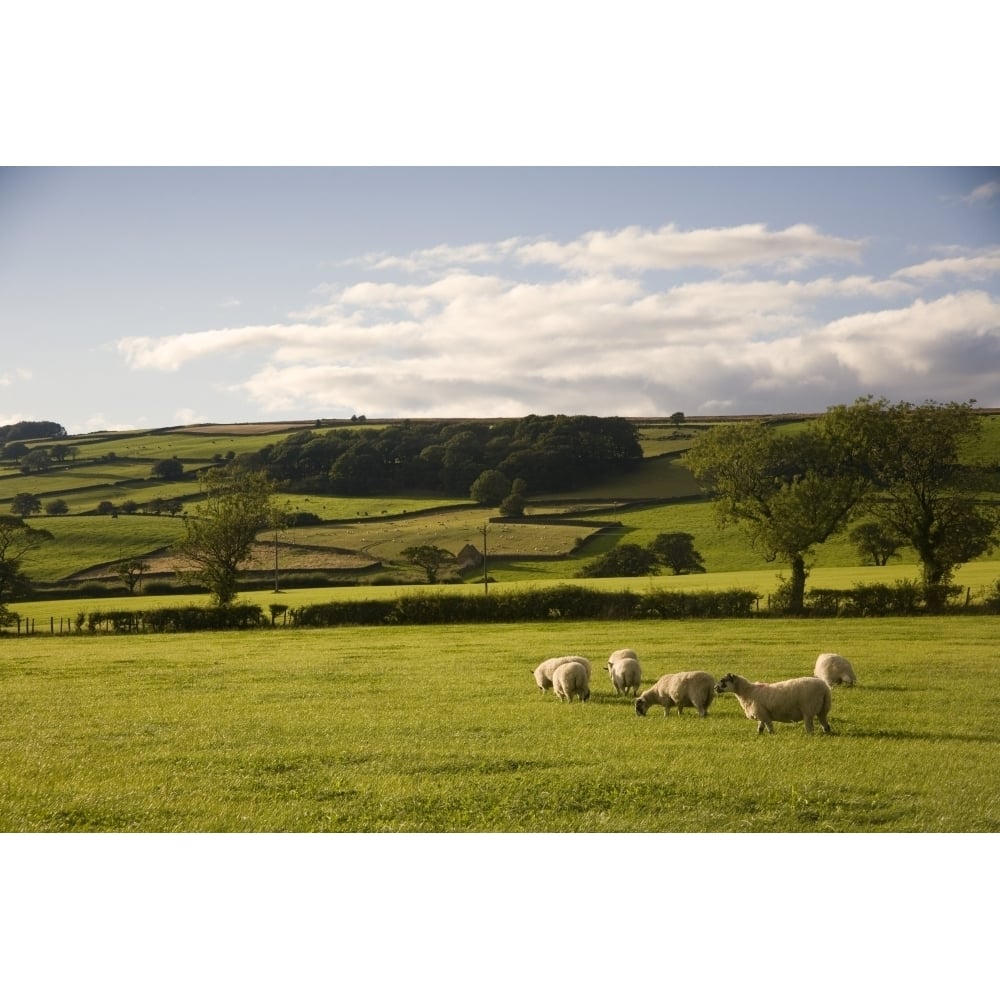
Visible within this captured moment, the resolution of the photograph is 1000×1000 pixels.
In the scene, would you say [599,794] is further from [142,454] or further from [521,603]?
[142,454]

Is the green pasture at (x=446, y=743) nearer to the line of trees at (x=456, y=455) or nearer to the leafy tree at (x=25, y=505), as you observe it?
the leafy tree at (x=25, y=505)

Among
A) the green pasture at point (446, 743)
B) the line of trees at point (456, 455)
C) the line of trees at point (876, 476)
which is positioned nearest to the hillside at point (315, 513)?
the line of trees at point (456, 455)

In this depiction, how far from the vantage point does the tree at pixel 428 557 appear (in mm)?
9570

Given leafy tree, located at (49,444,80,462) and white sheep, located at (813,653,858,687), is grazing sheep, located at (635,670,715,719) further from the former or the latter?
leafy tree, located at (49,444,80,462)

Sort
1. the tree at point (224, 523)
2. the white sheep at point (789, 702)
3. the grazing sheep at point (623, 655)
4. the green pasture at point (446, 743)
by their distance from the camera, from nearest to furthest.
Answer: the green pasture at point (446, 743) → the white sheep at point (789, 702) → the tree at point (224, 523) → the grazing sheep at point (623, 655)

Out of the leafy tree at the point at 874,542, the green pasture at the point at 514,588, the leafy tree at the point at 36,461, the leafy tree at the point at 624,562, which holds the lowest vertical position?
the green pasture at the point at 514,588

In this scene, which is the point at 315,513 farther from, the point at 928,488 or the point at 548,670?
the point at 928,488

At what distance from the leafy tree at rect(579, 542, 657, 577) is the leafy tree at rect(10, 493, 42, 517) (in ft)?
17.0

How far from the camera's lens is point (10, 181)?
333 inches

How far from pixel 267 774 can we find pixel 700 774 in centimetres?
321

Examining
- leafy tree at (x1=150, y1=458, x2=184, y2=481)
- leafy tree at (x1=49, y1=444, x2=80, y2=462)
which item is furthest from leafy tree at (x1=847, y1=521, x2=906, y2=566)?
leafy tree at (x1=49, y1=444, x2=80, y2=462)

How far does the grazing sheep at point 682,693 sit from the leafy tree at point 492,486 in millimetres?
2499

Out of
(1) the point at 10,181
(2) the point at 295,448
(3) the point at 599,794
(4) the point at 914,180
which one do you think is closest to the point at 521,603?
(2) the point at 295,448

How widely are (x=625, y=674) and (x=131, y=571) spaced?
A: 202 inches
